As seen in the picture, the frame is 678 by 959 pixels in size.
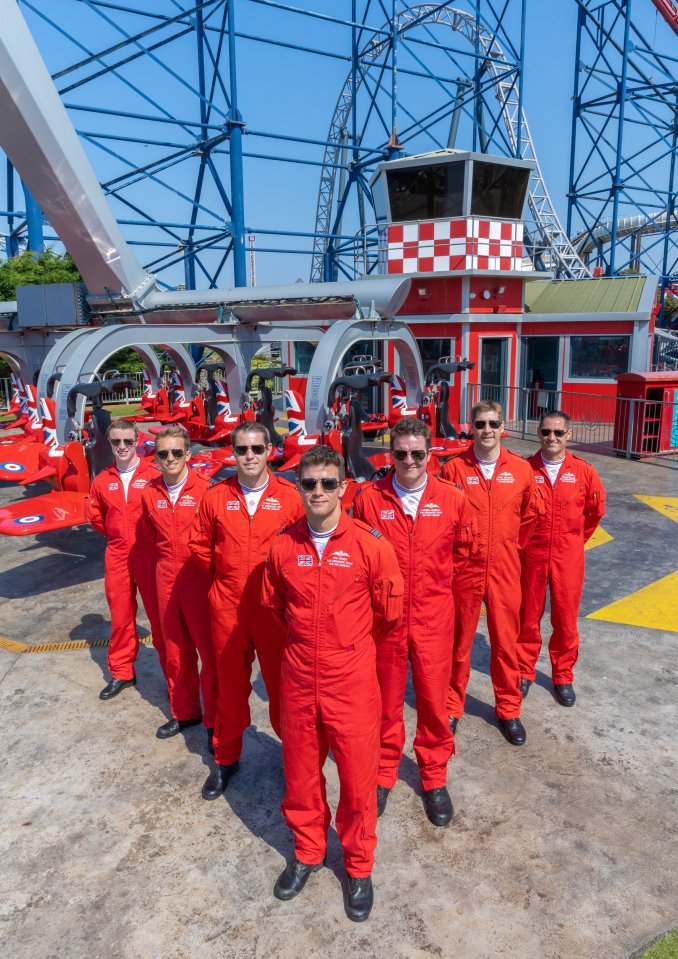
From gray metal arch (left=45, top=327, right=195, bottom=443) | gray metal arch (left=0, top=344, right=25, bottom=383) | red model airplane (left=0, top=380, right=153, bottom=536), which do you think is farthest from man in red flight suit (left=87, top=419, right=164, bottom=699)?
gray metal arch (left=0, top=344, right=25, bottom=383)

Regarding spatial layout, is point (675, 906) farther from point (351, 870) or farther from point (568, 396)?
point (568, 396)

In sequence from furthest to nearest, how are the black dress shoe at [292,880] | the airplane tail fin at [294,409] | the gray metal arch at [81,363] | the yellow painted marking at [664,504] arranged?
the airplane tail fin at [294,409] → the yellow painted marking at [664,504] → the gray metal arch at [81,363] → the black dress shoe at [292,880]

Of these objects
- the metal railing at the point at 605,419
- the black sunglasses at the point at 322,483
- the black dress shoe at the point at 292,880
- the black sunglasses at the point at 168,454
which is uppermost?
the black sunglasses at the point at 322,483

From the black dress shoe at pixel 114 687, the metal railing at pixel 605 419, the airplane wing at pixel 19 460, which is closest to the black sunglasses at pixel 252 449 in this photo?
the black dress shoe at pixel 114 687

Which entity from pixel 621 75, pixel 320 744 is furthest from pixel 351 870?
pixel 621 75

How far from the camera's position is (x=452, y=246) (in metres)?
16.2

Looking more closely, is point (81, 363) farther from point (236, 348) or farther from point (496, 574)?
point (496, 574)

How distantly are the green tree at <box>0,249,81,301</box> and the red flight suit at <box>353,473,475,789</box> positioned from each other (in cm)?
2065

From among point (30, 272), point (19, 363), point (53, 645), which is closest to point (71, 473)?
point (53, 645)

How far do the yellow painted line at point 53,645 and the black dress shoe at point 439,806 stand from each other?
276 cm

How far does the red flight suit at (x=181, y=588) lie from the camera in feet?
11.8

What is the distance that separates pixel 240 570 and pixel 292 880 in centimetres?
138

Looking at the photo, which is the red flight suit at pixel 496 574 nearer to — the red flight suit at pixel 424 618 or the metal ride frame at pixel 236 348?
the red flight suit at pixel 424 618

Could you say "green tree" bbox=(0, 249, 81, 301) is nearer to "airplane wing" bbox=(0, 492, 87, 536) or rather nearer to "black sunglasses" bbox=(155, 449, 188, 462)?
"airplane wing" bbox=(0, 492, 87, 536)
